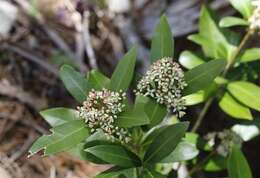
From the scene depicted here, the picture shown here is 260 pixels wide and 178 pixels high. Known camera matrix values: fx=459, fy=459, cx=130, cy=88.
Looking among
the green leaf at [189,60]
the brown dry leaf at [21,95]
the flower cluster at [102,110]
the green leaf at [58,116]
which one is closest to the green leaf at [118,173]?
the flower cluster at [102,110]

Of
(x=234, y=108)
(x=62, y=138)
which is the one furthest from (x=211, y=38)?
(x=62, y=138)

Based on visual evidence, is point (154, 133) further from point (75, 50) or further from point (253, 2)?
point (75, 50)

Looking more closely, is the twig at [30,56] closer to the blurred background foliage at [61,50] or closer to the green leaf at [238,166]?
the blurred background foliage at [61,50]

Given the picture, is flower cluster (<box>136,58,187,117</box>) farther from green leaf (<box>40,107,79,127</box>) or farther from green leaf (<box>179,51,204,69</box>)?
green leaf (<box>179,51,204,69</box>)

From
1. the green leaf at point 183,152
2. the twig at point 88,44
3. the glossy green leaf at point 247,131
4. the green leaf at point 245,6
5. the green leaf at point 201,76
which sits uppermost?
the twig at point 88,44

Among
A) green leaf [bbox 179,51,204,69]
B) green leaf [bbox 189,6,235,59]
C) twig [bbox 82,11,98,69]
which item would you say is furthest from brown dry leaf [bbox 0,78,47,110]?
green leaf [bbox 189,6,235,59]
